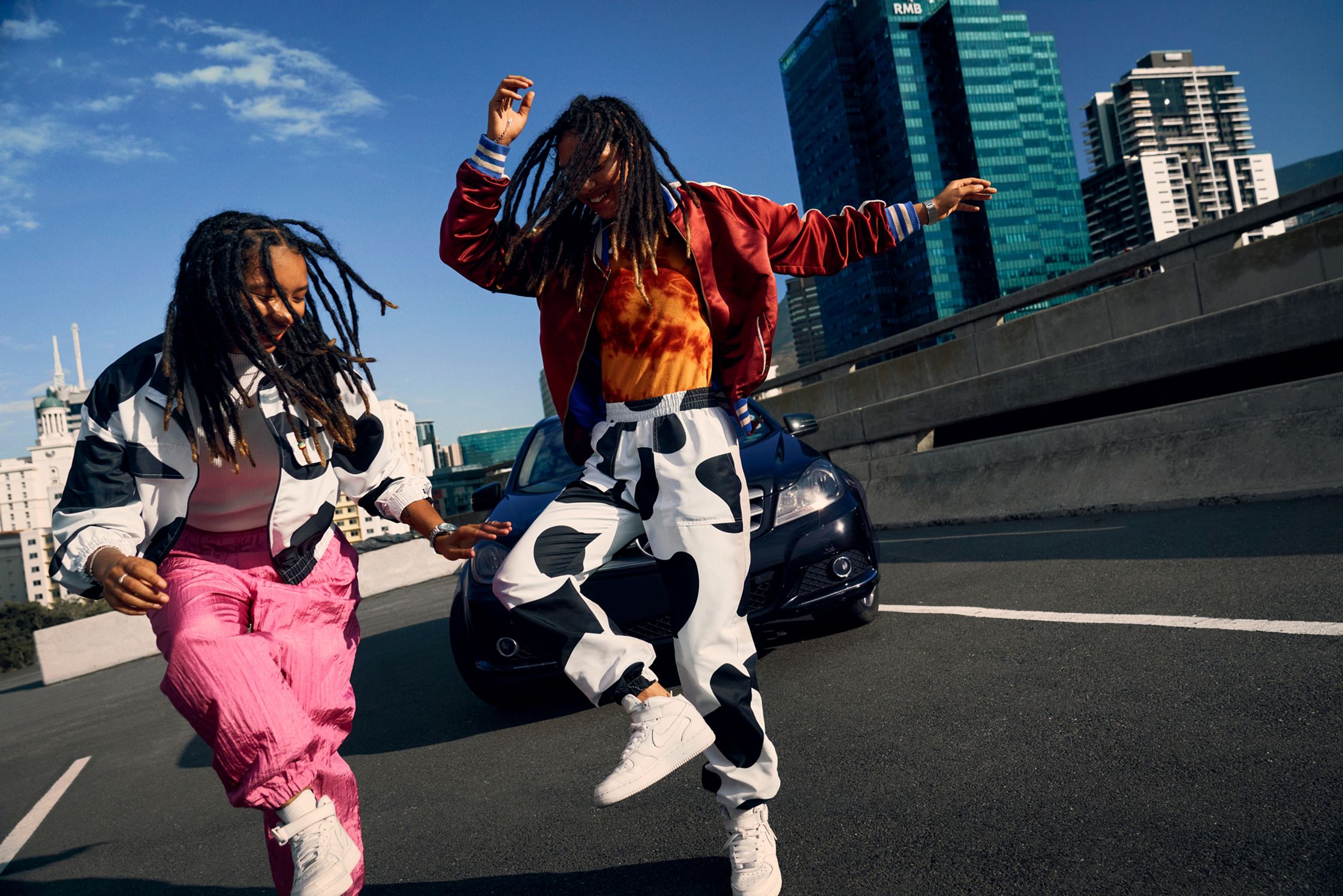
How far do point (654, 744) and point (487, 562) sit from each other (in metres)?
2.54

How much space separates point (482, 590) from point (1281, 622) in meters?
3.32

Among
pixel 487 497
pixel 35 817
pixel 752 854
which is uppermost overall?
pixel 487 497

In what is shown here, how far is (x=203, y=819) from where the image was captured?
3.84 metres

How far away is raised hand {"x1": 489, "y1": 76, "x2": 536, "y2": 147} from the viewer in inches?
86.7

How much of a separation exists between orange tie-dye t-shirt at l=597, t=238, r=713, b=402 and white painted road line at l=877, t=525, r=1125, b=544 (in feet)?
16.2

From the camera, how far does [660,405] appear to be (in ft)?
7.48

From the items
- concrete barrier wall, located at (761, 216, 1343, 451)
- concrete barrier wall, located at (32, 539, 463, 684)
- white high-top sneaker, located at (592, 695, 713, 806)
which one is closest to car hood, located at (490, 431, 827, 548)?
white high-top sneaker, located at (592, 695, 713, 806)

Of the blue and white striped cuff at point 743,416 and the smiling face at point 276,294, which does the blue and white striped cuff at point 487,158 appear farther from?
the blue and white striped cuff at point 743,416

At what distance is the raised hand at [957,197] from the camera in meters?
2.70

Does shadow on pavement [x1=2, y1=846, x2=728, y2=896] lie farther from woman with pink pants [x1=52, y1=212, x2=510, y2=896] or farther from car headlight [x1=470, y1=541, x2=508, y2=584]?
car headlight [x1=470, y1=541, x2=508, y2=584]

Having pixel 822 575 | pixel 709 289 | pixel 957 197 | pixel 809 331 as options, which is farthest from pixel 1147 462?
pixel 809 331

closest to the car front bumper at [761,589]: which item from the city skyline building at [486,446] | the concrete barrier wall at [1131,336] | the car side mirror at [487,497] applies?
the car side mirror at [487,497]

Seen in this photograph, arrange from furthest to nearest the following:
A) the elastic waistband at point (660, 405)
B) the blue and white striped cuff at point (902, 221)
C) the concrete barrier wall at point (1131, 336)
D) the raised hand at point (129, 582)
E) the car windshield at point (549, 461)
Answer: the concrete barrier wall at point (1131, 336), the car windshield at point (549, 461), the blue and white striped cuff at point (902, 221), the elastic waistband at point (660, 405), the raised hand at point (129, 582)

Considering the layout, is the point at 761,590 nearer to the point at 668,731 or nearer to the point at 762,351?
the point at 762,351
